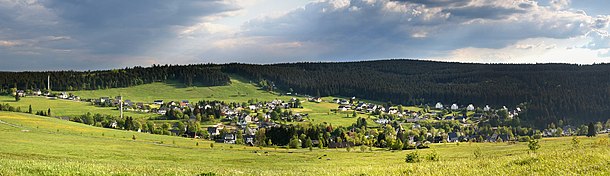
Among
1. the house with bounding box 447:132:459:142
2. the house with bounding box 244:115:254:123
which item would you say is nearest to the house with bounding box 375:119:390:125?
the house with bounding box 447:132:459:142

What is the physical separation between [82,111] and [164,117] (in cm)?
2712

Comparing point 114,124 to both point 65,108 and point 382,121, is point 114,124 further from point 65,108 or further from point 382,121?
point 382,121

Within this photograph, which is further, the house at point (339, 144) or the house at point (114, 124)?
the house at point (114, 124)

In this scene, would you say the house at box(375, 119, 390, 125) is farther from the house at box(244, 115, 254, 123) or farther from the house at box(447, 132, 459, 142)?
the house at box(244, 115, 254, 123)

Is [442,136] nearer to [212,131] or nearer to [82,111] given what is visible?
[212,131]

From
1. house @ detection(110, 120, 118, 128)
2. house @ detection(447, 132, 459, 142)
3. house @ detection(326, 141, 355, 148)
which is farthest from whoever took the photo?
house @ detection(447, 132, 459, 142)

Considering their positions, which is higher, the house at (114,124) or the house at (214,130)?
the house at (114,124)

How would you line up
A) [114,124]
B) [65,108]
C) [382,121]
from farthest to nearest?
[382,121]
[65,108]
[114,124]

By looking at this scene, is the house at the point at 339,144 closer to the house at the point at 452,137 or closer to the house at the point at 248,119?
the house at the point at 452,137

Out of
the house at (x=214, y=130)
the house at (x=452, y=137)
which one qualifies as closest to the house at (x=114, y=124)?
the house at (x=214, y=130)

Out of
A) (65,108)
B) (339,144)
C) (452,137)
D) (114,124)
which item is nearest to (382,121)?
(452,137)

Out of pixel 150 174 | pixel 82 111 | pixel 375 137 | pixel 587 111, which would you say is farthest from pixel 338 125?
pixel 150 174

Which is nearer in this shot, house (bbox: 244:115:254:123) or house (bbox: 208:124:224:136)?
house (bbox: 208:124:224:136)

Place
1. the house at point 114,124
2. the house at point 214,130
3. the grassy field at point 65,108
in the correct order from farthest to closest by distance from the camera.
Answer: the grassy field at point 65,108
the house at point 214,130
the house at point 114,124
